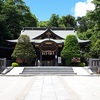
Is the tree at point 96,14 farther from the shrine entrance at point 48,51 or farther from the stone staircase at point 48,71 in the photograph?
the stone staircase at point 48,71

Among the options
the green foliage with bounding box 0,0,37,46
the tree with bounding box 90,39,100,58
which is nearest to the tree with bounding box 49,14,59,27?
the green foliage with bounding box 0,0,37,46

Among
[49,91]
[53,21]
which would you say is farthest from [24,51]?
[53,21]

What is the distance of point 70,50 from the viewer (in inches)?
1296

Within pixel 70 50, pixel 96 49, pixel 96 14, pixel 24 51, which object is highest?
pixel 96 14

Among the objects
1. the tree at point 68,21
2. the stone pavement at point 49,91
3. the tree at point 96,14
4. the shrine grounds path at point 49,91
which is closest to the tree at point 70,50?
the tree at point 96,14

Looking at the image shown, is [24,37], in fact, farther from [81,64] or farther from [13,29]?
[13,29]

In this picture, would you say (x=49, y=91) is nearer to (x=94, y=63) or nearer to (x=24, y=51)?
(x=94, y=63)

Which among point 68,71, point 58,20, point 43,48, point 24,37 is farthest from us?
point 58,20

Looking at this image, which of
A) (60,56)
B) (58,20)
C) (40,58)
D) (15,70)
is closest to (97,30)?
(60,56)

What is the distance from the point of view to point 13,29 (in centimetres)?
4553

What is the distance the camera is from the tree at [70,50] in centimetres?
3281

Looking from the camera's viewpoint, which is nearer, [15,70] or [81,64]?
[15,70]

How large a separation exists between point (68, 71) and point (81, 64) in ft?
17.8

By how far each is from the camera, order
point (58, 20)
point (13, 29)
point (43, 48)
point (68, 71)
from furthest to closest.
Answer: point (58, 20) → point (13, 29) → point (43, 48) → point (68, 71)
